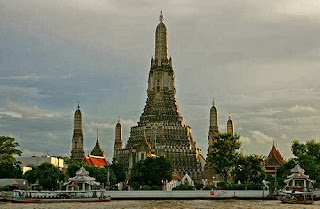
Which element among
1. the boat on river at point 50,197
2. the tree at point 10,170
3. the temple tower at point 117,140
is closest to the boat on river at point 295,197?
the boat on river at point 50,197

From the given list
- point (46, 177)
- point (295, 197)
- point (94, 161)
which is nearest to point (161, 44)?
point (94, 161)

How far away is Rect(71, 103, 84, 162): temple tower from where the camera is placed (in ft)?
420

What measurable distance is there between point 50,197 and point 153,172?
20.5 meters

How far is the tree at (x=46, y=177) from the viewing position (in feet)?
302

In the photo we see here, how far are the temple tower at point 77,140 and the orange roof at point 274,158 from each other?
128ft

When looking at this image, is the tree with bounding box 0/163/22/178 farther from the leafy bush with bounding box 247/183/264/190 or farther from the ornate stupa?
the leafy bush with bounding box 247/183/264/190

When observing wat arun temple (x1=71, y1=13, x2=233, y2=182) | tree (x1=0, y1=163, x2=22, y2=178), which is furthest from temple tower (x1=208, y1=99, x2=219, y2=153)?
tree (x1=0, y1=163, x2=22, y2=178)

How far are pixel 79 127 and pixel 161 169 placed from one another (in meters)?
42.4

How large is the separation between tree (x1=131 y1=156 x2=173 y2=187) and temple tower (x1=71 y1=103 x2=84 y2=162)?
118 ft

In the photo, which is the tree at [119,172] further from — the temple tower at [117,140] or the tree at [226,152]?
the temple tower at [117,140]

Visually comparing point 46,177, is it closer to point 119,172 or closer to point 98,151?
point 119,172

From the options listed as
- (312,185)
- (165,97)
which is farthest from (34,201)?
(165,97)

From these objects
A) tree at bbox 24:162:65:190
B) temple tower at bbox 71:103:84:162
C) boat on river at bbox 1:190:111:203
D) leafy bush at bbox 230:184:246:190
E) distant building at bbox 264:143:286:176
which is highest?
temple tower at bbox 71:103:84:162

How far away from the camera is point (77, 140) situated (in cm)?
12950
